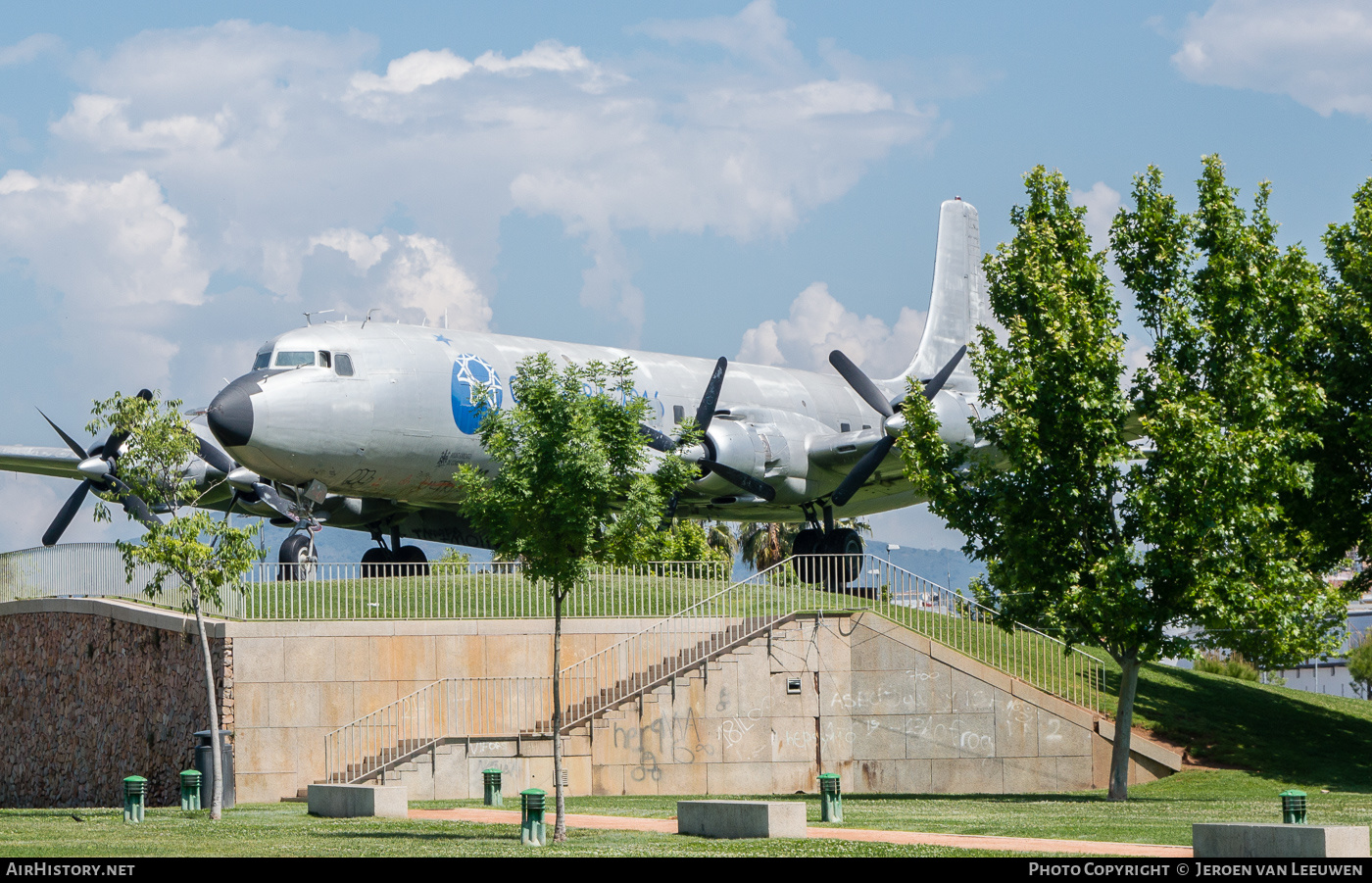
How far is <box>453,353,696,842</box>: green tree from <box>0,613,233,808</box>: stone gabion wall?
9430mm

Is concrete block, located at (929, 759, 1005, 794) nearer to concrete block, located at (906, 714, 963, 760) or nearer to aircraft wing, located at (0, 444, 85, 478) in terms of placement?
concrete block, located at (906, 714, 963, 760)

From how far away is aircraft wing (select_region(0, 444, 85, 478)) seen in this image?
38438mm

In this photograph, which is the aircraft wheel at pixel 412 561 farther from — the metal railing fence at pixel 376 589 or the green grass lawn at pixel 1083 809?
the green grass lawn at pixel 1083 809

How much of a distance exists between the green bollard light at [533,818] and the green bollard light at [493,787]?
21.5 ft

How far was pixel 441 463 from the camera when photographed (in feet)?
101

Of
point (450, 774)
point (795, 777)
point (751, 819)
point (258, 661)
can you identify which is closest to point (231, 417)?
point (258, 661)

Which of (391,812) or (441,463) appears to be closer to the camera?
(391,812)

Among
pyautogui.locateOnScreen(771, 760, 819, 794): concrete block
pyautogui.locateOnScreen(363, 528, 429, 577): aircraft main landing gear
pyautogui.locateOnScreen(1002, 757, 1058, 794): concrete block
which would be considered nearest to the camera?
pyautogui.locateOnScreen(1002, 757, 1058, 794): concrete block

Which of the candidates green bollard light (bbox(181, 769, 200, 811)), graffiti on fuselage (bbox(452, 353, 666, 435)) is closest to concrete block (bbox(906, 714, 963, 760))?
graffiti on fuselage (bbox(452, 353, 666, 435))

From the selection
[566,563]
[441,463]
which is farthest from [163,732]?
[566,563]
